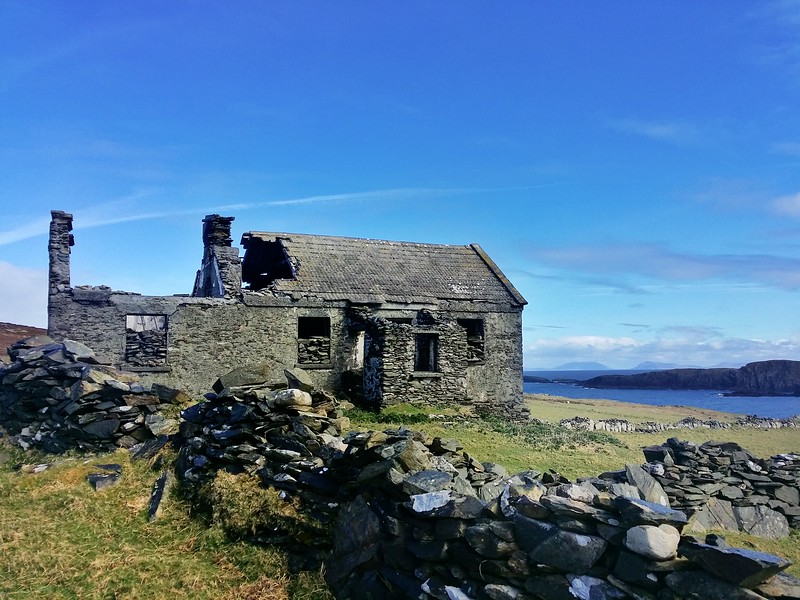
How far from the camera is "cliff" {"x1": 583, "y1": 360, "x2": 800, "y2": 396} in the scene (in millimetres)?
107625

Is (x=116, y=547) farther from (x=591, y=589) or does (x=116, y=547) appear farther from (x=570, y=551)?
(x=591, y=589)

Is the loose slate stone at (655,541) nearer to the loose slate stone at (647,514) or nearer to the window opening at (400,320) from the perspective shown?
the loose slate stone at (647,514)

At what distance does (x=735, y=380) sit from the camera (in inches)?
4616

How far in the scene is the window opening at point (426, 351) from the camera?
72.9ft

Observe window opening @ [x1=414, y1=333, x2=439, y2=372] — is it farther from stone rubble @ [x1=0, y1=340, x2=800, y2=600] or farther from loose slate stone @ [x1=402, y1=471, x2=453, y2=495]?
loose slate stone @ [x1=402, y1=471, x2=453, y2=495]

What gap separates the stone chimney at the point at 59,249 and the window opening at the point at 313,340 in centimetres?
789

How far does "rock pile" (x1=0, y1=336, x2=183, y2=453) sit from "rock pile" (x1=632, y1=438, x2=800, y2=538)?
9987 millimetres

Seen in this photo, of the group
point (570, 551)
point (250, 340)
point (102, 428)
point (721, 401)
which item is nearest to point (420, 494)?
point (570, 551)

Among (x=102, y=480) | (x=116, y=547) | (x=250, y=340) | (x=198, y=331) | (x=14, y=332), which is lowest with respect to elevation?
(x=116, y=547)

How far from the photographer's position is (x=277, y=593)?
23.3 feet

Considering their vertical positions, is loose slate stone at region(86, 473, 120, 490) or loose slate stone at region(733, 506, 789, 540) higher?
loose slate stone at region(86, 473, 120, 490)

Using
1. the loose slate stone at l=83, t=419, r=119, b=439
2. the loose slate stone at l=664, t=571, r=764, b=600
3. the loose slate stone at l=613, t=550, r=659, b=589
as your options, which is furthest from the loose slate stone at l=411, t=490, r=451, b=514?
the loose slate stone at l=83, t=419, r=119, b=439

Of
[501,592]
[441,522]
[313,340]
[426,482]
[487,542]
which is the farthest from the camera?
[313,340]

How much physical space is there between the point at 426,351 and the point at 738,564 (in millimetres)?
18577
